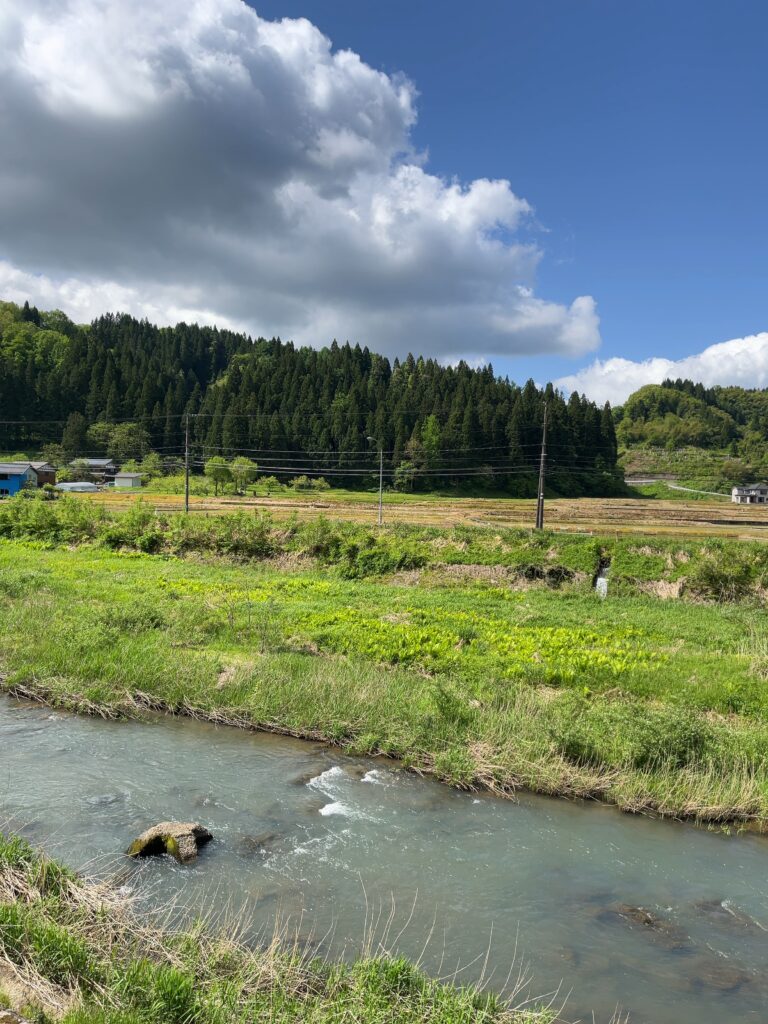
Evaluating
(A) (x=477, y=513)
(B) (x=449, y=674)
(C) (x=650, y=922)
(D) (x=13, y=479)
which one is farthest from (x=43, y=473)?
(C) (x=650, y=922)

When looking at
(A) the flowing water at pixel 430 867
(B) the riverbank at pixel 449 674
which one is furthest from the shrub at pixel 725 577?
(A) the flowing water at pixel 430 867

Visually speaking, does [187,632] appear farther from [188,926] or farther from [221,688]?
[188,926]

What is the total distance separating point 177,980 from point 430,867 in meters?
3.87

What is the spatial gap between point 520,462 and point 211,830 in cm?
9920

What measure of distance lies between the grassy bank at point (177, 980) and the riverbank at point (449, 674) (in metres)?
5.17

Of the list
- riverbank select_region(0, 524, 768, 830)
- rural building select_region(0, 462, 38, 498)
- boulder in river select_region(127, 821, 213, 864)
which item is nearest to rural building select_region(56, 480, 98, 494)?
rural building select_region(0, 462, 38, 498)

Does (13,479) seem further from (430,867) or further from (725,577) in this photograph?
(430,867)

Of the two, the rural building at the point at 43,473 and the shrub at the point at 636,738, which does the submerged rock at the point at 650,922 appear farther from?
the rural building at the point at 43,473

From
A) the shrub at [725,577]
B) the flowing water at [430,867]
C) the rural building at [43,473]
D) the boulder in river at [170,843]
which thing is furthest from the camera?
the rural building at [43,473]

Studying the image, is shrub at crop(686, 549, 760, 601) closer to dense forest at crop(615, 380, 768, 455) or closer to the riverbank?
the riverbank

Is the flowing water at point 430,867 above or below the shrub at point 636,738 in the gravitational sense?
below

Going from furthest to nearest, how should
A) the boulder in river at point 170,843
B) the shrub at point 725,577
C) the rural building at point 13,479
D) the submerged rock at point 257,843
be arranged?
the rural building at point 13,479, the shrub at point 725,577, the submerged rock at point 257,843, the boulder in river at point 170,843

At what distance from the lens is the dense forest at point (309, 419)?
334 feet

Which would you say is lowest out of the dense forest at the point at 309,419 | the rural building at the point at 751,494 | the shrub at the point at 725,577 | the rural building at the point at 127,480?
the shrub at the point at 725,577
